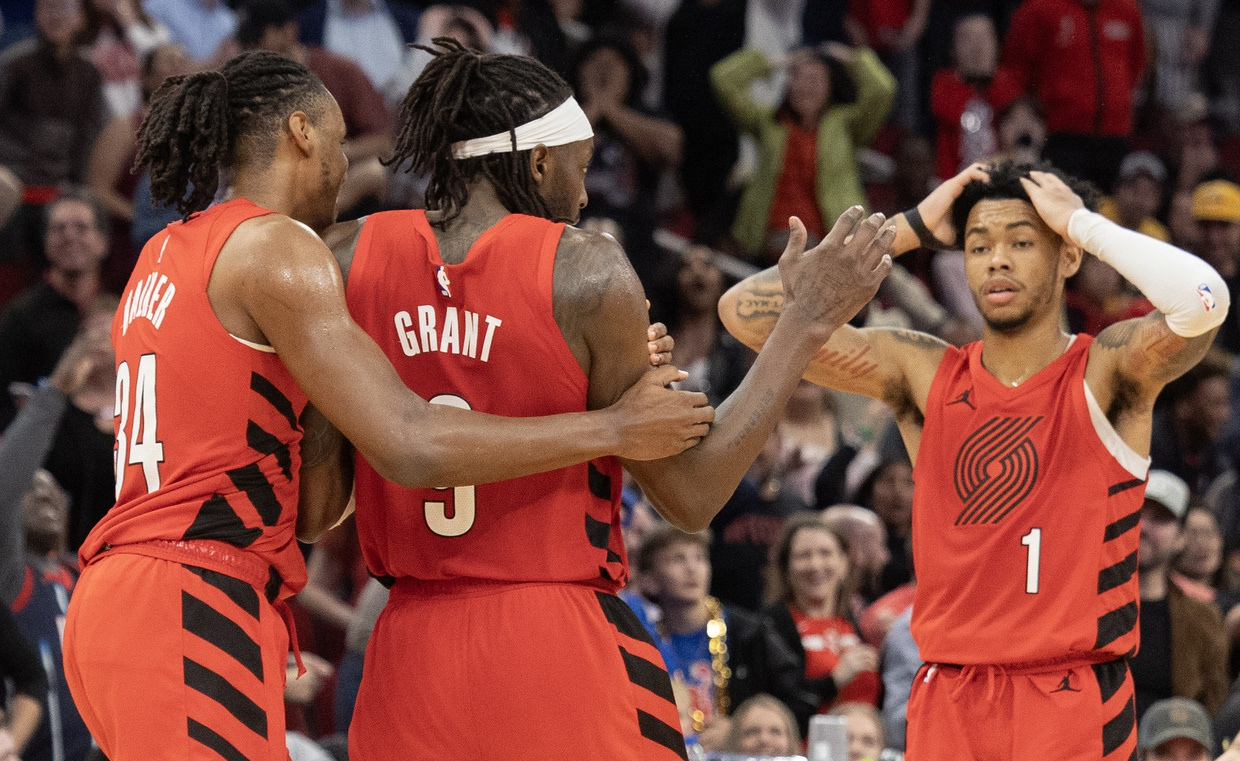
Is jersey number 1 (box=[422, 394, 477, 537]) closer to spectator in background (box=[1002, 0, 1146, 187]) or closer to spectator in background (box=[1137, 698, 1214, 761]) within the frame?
spectator in background (box=[1137, 698, 1214, 761])

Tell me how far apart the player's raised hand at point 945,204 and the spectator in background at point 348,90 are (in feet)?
16.2

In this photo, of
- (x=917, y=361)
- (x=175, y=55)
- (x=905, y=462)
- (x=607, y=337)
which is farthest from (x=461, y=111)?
(x=175, y=55)

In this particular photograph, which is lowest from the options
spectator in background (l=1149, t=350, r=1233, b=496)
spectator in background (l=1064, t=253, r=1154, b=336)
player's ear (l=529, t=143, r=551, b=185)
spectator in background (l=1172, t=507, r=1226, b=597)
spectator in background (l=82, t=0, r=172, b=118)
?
spectator in background (l=1172, t=507, r=1226, b=597)

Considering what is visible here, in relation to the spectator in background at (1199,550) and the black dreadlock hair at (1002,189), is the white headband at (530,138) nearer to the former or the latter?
the black dreadlock hair at (1002,189)

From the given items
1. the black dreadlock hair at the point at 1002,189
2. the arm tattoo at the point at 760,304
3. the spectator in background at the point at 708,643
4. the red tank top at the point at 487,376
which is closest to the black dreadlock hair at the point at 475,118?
the red tank top at the point at 487,376

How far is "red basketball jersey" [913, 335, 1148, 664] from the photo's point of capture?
14.3 feet

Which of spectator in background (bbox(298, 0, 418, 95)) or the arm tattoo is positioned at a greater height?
spectator in background (bbox(298, 0, 418, 95))

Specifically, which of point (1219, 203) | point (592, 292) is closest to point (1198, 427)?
point (1219, 203)

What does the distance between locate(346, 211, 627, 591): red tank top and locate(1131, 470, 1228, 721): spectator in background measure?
4.68 meters

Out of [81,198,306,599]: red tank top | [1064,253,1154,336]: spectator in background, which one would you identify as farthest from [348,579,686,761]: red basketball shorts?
[1064,253,1154,336]: spectator in background

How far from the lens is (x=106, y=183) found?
962cm

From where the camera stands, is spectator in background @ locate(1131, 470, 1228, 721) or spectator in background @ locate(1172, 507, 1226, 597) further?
spectator in background @ locate(1172, 507, 1226, 597)

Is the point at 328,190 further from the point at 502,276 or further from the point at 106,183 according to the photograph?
the point at 106,183

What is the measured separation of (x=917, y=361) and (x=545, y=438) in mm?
1809
